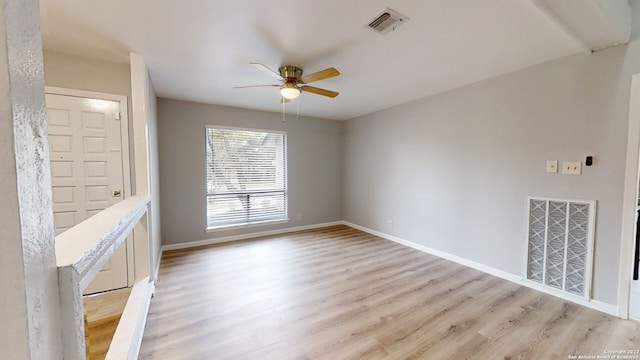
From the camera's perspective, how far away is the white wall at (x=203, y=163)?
3877mm

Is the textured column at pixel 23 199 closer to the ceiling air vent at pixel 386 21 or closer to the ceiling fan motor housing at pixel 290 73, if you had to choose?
the ceiling air vent at pixel 386 21

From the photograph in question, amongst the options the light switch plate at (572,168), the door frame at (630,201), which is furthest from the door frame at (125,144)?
the door frame at (630,201)

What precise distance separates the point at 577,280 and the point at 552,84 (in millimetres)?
1937

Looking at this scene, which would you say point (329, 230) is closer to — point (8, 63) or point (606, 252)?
point (606, 252)

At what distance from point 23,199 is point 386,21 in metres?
2.15

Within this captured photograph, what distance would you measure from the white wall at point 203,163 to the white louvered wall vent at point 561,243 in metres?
3.47

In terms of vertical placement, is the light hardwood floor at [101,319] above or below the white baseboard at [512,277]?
below

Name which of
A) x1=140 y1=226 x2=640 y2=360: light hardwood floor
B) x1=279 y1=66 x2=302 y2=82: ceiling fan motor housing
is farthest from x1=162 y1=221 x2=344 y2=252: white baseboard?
x1=279 y1=66 x2=302 y2=82: ceiling fan motor housing

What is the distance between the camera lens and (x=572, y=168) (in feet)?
7.93

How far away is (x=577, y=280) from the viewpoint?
241cm

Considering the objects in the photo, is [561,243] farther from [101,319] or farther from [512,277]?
[101,319]

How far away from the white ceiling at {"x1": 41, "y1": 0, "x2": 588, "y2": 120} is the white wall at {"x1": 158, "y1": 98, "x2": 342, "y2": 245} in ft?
2.92

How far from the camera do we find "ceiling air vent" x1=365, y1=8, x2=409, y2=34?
1804 mm

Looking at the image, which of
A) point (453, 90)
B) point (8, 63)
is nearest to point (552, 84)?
point (453, 90)
